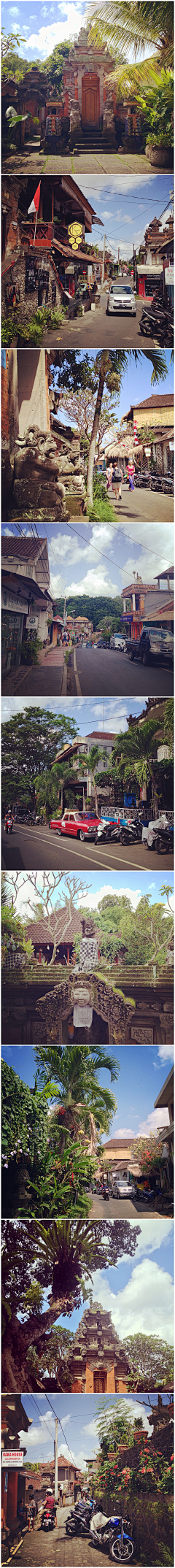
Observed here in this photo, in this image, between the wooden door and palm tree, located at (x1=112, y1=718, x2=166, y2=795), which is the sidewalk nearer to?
palm tree, located at (x1=112, y1=718, x2=166, y2=795)

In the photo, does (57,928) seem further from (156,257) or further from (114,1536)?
(156,257)

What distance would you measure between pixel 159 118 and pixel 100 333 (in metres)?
1.80

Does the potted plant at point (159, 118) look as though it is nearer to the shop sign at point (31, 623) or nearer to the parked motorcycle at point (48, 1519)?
the shop sign at point (31, 623)

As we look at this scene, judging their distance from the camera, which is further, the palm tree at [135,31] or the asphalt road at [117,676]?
the asphalt road at [117,676]

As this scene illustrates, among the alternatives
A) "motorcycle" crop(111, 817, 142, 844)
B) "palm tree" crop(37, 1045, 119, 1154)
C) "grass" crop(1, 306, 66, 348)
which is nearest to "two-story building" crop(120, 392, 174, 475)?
"grass" crop(1, 306, 66, 348)

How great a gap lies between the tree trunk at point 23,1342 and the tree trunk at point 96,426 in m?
6.64

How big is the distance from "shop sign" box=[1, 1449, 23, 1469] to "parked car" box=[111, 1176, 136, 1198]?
2026 mm

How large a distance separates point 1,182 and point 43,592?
354 cm

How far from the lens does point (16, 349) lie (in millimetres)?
8719

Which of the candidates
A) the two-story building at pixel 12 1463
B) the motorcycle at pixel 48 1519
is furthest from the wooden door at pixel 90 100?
the motorcycle at pixel 48 1519

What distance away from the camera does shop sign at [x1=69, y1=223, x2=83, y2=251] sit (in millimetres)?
8703

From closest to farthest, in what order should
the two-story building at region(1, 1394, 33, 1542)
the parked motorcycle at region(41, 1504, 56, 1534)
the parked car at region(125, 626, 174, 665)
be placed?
the parked motorcycle at region(41, 1504, 56, 1534)
the two-story building at region(1, 1394, 33, 1542)
the parked car at region(125, 626, 174, 665)

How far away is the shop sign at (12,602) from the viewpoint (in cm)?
862

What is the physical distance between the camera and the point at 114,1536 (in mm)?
7500
